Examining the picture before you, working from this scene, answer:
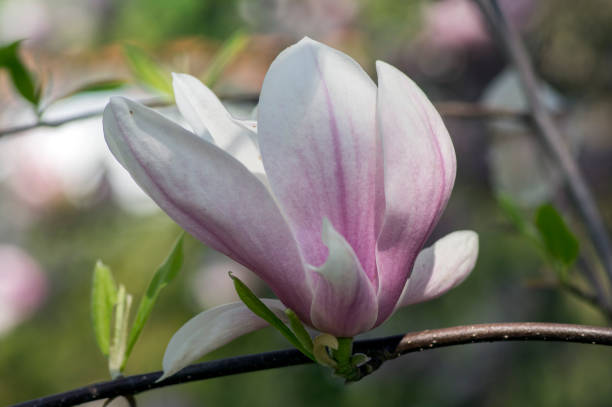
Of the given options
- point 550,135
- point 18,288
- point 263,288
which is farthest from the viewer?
point 18,288

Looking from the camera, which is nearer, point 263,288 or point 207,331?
point 207,331

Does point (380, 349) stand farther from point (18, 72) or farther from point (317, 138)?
point (18, 72)

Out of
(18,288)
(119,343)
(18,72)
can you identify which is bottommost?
(18,288)

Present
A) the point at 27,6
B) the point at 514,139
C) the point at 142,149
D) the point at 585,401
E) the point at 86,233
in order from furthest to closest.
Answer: the point at 27,6
the point at 86,233
the point at 585,401
the point at 514,139
the point at 142,149

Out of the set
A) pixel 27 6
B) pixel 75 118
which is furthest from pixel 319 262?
pixel 27 6

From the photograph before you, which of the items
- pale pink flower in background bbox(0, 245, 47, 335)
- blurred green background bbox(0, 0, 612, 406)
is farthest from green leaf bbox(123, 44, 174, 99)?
pale pink flower in background bbox(0, 245, 47, 335)

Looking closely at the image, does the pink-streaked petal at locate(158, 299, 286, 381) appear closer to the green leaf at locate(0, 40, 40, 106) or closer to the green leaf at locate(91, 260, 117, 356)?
the green leaf at locate(91, 260, 117, 356)

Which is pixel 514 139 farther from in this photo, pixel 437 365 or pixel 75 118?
pixel 437 365

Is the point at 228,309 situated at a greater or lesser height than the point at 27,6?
greater

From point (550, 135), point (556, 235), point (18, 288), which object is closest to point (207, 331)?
point (556, 235)
